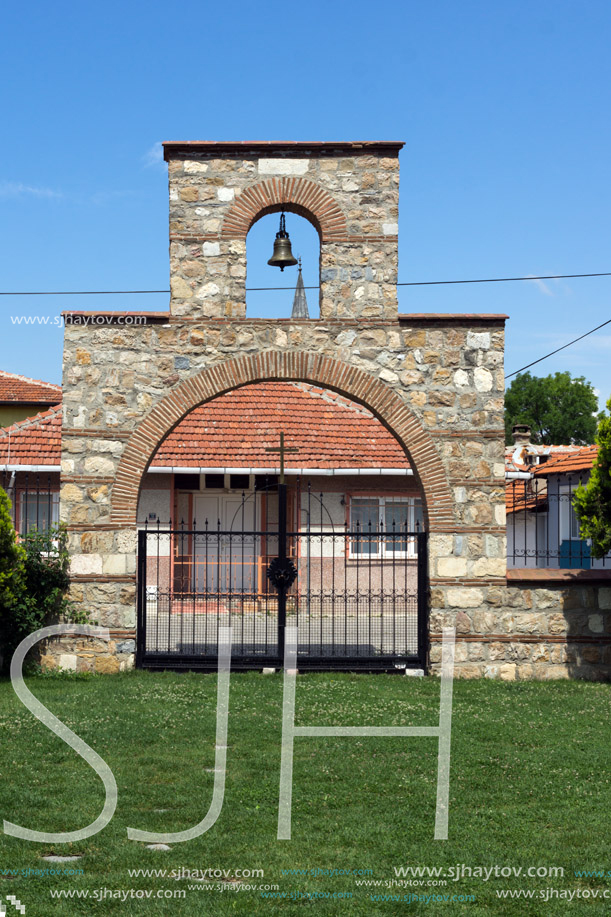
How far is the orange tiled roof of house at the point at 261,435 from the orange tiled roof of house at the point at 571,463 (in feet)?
9.23

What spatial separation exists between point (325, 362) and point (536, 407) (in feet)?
110

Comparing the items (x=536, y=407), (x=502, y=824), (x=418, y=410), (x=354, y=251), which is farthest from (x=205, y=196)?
(x=536, y=407)

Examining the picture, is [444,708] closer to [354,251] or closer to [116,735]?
[116,735]

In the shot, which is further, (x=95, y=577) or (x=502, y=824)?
(x=95, y=577)

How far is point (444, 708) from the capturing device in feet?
29.3

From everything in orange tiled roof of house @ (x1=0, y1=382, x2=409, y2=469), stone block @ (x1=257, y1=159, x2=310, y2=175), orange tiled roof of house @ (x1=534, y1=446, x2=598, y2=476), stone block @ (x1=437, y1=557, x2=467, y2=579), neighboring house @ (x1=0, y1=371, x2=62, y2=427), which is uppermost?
stone block @ (x1=257, y1=159, x2=310, y2=175)

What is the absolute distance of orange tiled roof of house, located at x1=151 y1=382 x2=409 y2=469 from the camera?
18.4 metres

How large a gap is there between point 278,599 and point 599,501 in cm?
396

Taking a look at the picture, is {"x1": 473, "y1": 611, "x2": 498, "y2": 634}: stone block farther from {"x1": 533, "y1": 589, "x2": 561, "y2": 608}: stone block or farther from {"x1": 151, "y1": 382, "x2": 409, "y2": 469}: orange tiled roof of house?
{"x1": 151, "y1": 382, "x2": 409, "y2": 469}: orange tiled roof of house

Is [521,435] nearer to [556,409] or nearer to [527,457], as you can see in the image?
[527,457]

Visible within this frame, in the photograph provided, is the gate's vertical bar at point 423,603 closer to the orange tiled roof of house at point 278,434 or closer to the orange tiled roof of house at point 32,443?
the orange tiled roof of house at point 278,434

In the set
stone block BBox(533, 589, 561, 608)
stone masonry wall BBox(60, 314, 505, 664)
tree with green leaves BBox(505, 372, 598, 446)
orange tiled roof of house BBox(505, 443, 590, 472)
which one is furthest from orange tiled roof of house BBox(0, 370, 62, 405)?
tree with green leaves BBox(505, 372, 598, 446)

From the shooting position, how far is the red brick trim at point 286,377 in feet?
36.1

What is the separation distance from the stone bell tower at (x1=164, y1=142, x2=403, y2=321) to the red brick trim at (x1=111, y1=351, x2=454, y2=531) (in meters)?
0.66
